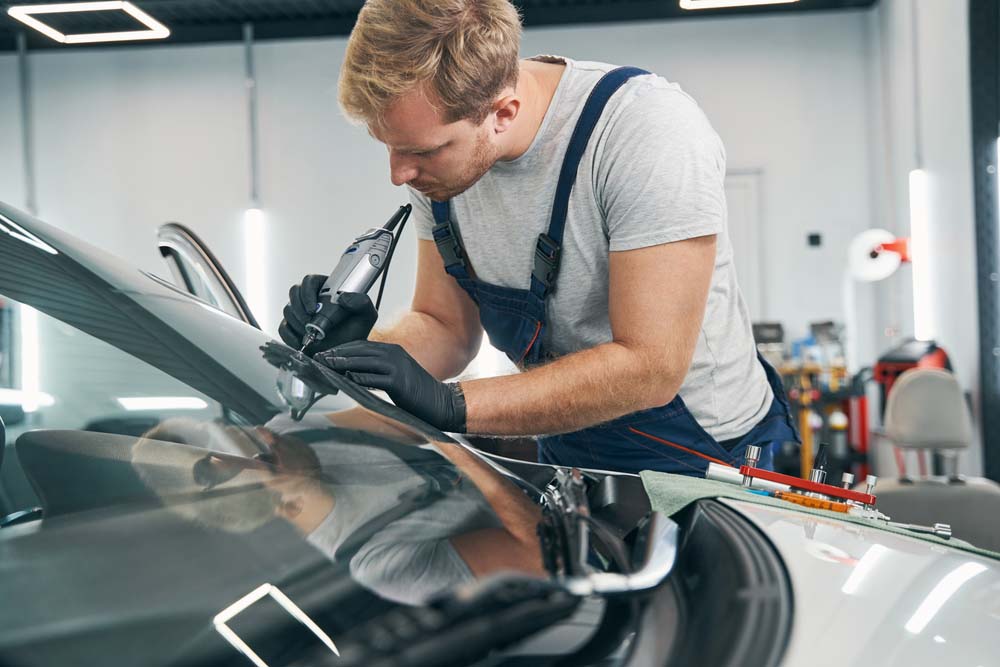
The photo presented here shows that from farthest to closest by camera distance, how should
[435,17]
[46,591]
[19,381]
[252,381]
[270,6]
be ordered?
[270,6], [435,17], [252,381], [19,381], [46,591]

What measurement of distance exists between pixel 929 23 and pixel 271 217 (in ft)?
17.2

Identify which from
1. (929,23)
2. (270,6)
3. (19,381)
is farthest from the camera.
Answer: (270,6)

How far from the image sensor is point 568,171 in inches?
50.9

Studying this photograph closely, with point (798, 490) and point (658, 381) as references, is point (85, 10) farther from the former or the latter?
point (798, 490)

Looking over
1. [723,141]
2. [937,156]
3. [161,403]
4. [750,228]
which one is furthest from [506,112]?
[750,228]

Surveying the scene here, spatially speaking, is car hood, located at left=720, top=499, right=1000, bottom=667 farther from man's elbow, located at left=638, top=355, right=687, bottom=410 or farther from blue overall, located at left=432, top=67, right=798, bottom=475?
blue overall, located at left=432, top=67, right=798, bottom=475

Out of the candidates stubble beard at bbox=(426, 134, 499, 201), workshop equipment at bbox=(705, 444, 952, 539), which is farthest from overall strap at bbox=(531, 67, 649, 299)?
workshop equipment at bbox=(705, 444, 952, 539)

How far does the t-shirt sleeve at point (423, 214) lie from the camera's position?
155 cm

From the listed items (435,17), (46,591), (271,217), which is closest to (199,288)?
(435,17)

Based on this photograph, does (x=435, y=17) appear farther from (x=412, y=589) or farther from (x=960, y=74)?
(x=960, y=74)

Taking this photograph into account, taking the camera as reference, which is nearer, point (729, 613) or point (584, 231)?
point (729, 613)

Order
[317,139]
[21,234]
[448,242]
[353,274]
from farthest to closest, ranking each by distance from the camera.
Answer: [317,139]
[448,242]
[353,274]
[21,234]

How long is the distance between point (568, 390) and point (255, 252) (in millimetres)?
6806

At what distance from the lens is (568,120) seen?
133 centimetres
